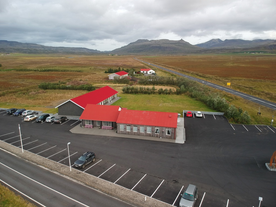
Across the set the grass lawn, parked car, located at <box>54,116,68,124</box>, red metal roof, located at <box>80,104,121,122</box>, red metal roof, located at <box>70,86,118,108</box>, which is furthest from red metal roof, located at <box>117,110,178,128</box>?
the grass lawn

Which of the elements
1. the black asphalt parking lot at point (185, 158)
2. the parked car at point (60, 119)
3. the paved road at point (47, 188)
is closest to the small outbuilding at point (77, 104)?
the parked car at point (60, 119)

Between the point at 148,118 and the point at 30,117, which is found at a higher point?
the point at 148,118

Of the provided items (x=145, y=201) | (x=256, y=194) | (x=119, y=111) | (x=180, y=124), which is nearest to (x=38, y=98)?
(x=119, y=111)

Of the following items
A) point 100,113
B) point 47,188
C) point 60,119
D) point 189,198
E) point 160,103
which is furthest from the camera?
point 160,103

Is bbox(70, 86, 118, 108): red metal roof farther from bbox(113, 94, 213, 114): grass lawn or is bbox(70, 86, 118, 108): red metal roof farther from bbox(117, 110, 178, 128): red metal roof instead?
bbox(117, 110, 178, 128): red metal roof

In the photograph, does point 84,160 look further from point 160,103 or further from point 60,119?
point 160,103

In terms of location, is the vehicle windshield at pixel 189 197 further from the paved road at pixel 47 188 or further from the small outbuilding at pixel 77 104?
the small outbuilding at pixel 77 104

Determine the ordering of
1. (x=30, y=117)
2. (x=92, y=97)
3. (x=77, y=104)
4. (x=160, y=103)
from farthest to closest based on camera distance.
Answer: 1. (x=160, y=103)
2. (x=92, y=97)
3. (x=30, y=117)
4. (x=77, y=104)

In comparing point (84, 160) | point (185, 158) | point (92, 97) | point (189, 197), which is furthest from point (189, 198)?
point (92, 97)
